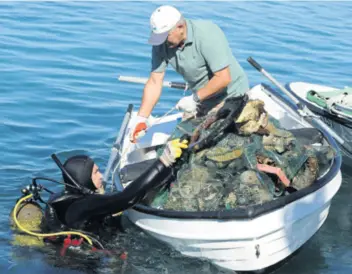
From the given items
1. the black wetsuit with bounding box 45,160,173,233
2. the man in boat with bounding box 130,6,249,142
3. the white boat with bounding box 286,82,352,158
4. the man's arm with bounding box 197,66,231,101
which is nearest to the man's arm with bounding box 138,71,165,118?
the man in boat with bounding box 130,6,249,142

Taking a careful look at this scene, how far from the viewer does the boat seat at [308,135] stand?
8.34 m

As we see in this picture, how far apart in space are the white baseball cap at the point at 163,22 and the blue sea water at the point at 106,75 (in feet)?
7.05

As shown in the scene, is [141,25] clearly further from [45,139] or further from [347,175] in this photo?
[347,175]

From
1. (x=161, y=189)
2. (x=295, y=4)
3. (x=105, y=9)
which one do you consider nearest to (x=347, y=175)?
(x=161, y=189)

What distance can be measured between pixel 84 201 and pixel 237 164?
155 cm

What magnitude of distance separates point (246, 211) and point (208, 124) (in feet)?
4.45

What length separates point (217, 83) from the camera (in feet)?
26.2

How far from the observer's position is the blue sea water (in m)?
7.78

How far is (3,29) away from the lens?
17.5m

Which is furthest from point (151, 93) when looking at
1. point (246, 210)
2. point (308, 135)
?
A: point (246, 210)

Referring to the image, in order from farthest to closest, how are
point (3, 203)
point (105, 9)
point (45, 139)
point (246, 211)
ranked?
point (105, 9) < point (45, 139) < point (3, 203) < point (246, 211)

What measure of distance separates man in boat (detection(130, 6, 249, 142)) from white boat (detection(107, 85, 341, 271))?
4.75 feet

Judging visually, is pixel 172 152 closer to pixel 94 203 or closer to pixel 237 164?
pixel 237 164

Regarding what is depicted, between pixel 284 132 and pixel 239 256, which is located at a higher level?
pixel 284 132
